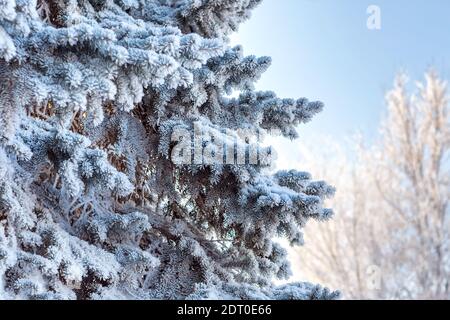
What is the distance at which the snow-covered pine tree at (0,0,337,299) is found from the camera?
3.51 ft

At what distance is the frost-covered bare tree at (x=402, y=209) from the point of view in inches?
194

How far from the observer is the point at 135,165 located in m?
1.59

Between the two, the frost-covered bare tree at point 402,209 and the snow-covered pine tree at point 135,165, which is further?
the frost-covered bare tree at point 402,209

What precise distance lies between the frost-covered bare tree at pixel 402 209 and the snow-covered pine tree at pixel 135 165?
364 cm

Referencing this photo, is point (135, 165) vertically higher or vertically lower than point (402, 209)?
lower

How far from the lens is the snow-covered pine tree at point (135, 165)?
107cm

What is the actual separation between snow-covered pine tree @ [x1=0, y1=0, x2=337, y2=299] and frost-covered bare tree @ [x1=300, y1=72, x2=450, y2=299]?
3643mm

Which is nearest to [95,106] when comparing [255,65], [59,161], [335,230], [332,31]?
[59,161]

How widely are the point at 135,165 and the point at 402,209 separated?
4152 mm

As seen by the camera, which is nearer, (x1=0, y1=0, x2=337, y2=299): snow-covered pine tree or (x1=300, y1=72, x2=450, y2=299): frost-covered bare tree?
(x1=0, y1=0, x2=337, y2=299): snow-covered pine tree

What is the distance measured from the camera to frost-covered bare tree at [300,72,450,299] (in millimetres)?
4930
